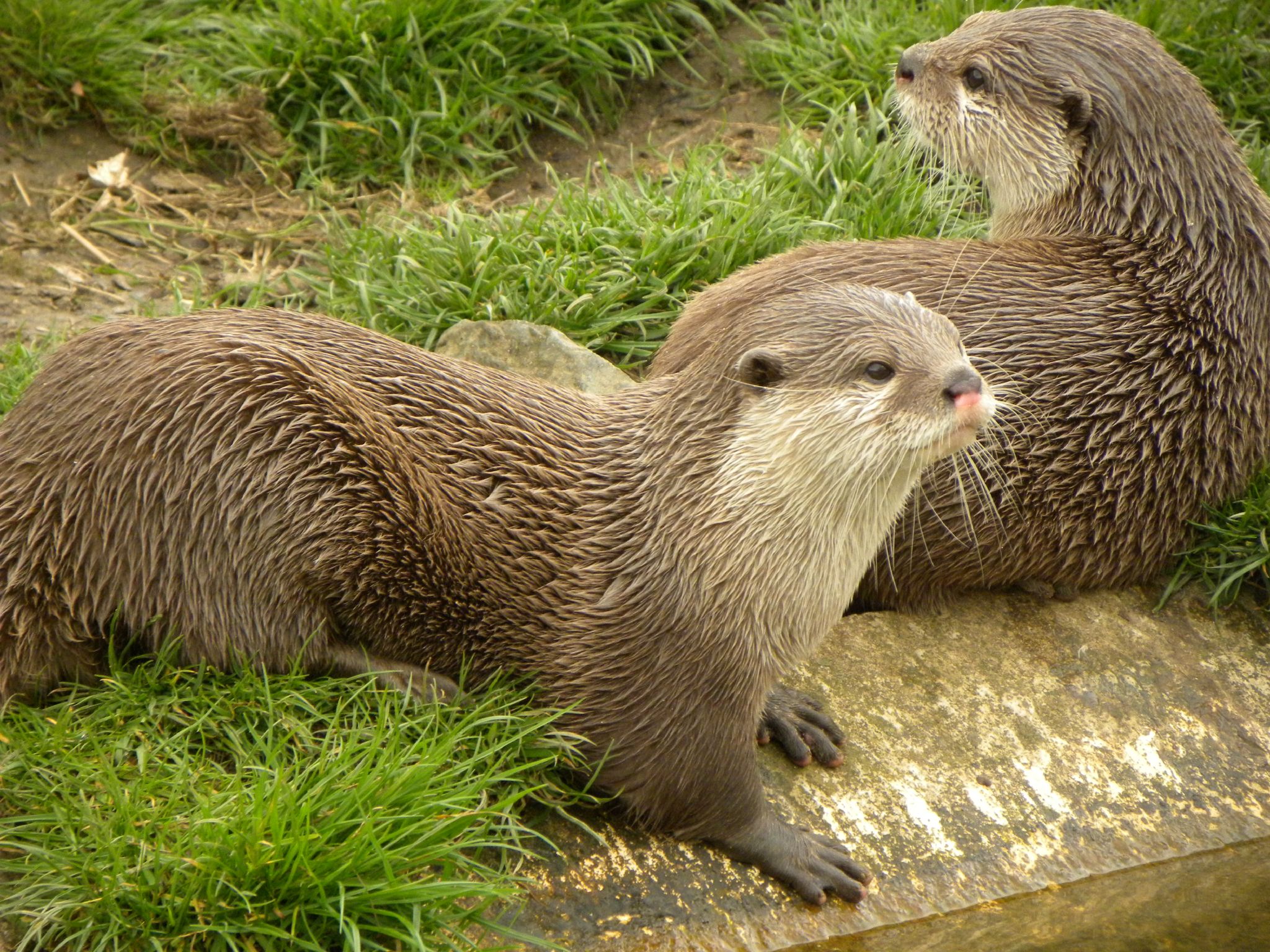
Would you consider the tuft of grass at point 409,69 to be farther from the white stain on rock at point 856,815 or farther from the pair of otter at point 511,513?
the white stain on rock at point 856,815

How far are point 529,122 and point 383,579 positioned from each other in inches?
101

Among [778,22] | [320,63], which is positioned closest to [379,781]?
[320,63]

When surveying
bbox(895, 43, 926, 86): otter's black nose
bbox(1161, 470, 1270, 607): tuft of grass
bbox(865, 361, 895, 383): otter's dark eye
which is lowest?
bbox(1161, 470, 1270, 607): tuft of grass

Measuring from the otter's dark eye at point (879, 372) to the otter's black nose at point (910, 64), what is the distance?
1.65 metres

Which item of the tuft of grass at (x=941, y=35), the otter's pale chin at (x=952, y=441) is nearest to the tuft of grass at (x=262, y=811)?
the otter's pale chin at (x=952, y=441)

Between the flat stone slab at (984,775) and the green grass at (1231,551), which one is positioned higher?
the green grass at (1231,551)

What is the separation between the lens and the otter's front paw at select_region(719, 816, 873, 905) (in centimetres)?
260

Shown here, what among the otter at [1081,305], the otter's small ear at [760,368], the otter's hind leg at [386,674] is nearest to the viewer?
the otter's small ear at [760,368]

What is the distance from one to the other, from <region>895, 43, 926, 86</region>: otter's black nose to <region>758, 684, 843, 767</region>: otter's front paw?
179 cm

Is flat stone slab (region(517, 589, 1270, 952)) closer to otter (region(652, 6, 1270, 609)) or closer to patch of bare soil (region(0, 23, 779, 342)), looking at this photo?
otter (region(652, 6, 1270, 609))

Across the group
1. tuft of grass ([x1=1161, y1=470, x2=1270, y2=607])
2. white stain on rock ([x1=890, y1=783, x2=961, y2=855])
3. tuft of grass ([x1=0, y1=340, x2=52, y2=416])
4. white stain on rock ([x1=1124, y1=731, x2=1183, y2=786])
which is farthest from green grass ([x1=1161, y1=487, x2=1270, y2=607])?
tuft of grass ([x1=0, y1=340, x2=52, y2=416])

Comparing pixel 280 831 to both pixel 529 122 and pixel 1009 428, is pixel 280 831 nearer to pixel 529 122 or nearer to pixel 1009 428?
pixel 1009 428

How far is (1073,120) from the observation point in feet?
12.0

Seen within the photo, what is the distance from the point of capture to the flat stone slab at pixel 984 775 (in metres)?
2.54
